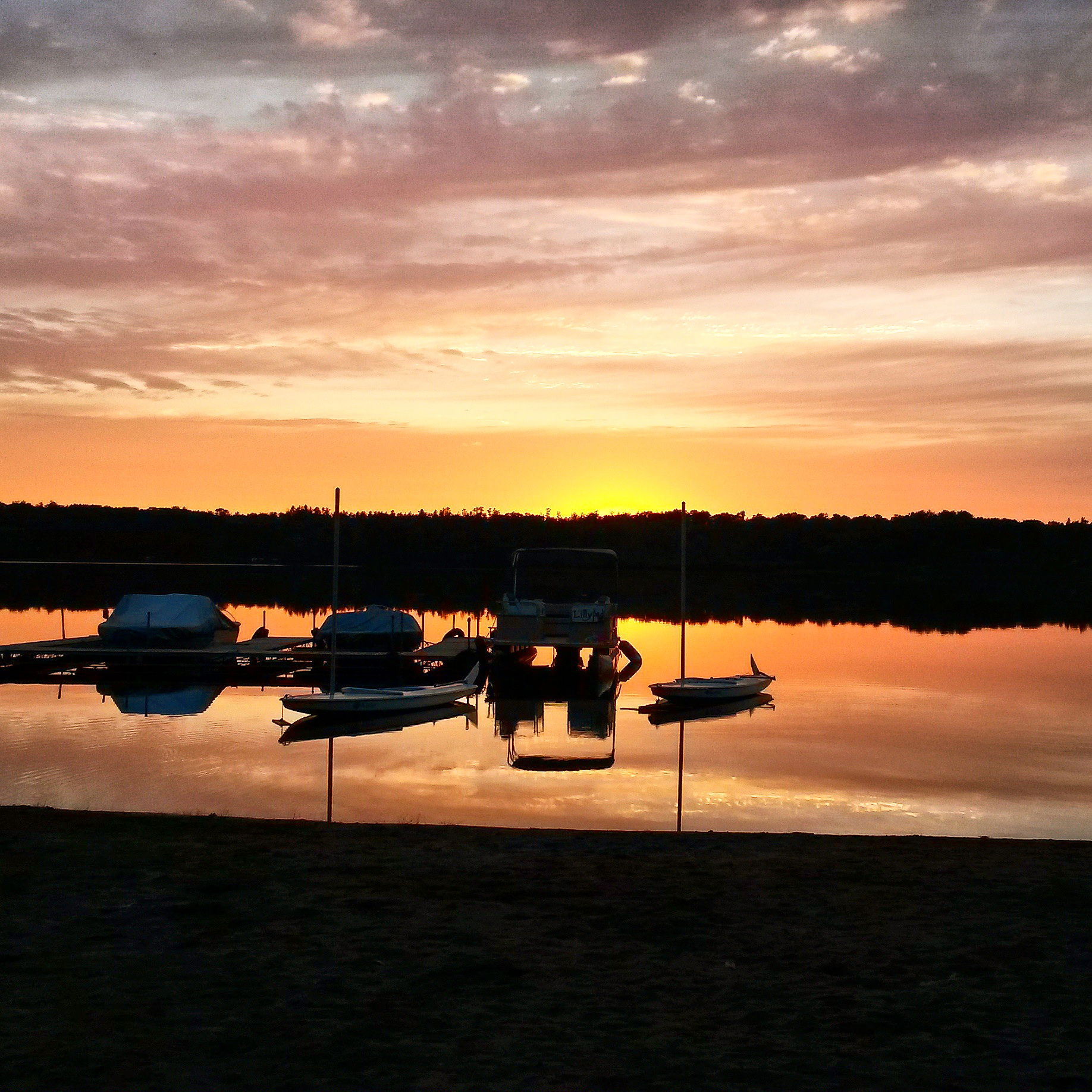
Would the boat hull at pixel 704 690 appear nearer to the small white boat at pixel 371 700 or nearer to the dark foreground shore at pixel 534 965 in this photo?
the small white boat at pixel 371 700

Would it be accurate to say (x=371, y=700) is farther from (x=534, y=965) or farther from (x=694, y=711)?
(x=534, y=965)

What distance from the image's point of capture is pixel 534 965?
7391 mm

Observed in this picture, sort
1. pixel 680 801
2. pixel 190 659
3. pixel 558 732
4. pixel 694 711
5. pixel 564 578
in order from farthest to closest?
pixel 564 578
pixel 190 659
pixel 694 711
pixel 558 732
pixel 680 801

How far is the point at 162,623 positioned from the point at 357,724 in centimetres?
1480

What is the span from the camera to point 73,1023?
615cm

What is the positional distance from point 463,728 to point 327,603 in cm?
5817

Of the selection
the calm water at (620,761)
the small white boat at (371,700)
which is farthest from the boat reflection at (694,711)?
the small white boat at (371,700)

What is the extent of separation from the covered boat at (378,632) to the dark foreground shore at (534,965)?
2767 cm

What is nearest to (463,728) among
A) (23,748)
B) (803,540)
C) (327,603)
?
(23,748)

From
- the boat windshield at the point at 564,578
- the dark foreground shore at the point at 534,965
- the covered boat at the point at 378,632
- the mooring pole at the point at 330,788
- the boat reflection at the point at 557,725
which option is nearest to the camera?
the dark foreground shore at the point at 534,965

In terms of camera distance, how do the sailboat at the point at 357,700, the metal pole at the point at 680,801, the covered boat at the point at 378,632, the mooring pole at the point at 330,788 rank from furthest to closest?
1. the covered boat at the point at 378,632
2. the sailboat at the point at 357,700
3. the mooring pole at the point at 330,788
4. the metal pole at the point at 680,801

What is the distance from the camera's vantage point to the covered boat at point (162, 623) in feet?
128

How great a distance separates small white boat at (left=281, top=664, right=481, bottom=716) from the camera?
1039 inches

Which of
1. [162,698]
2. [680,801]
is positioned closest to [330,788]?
[680,801]
